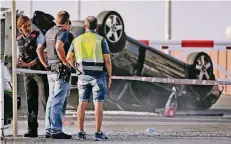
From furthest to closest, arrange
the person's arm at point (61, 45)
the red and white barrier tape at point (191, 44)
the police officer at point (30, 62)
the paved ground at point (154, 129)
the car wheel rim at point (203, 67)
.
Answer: the red and white barrier tape at point (191, 44) < the car wheel rim at point (203, 67) < the police officer at point (30, 62) < the paved ground at point (154, 129) < the person's arm at point (61, 45)

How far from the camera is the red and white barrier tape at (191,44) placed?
16344 mm

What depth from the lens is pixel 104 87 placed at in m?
9.55

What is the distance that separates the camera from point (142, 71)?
46.8 feet

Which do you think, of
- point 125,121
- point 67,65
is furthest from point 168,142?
point 125,121

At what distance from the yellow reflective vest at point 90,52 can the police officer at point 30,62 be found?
24.1 inches

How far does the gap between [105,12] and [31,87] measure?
366cm

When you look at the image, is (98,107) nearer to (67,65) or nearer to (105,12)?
(67,65)

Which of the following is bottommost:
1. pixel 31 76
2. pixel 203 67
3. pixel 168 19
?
pixel 31 76

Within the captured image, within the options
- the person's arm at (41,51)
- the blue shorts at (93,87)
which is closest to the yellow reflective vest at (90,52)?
the blue shorts at (93,87)

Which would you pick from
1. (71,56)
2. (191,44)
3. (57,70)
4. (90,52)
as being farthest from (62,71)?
(191,44)

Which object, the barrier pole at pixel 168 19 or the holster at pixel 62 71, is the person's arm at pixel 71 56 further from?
the barrier pole at pixel 168 19

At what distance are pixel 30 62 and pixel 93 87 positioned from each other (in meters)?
1.00

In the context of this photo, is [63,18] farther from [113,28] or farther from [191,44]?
[191,44]

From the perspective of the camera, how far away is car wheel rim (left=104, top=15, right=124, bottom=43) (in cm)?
1322
